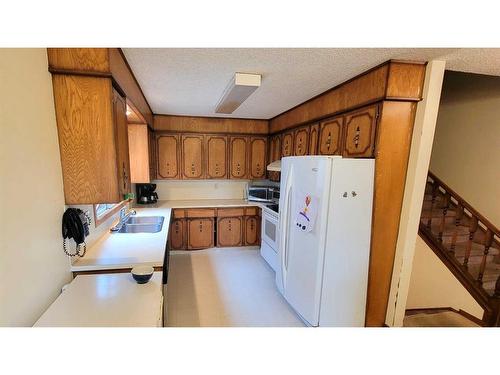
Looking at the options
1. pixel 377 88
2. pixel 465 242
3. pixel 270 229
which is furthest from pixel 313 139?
pixel 465 242

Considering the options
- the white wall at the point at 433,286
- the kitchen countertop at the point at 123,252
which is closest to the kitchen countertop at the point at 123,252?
the kitchen countertop at the point at 123,252

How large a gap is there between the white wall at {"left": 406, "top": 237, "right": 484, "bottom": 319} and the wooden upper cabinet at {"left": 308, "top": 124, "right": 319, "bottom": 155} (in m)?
1.78

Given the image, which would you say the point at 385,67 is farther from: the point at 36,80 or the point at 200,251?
the point at 200,251

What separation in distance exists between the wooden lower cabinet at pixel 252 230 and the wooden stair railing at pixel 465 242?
2338 millimetres

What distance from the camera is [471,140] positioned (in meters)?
2.77

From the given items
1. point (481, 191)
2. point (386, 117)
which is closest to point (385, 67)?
point (386, 117)

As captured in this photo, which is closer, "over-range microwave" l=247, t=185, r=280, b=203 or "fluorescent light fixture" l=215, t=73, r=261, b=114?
"fluorescent light fixture" l=215, t=73, r=261, b=114

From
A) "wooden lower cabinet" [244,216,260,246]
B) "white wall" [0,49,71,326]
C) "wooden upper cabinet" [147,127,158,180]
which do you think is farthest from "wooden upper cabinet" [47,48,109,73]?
"wooden lower cabinet" [244,216,260,246]

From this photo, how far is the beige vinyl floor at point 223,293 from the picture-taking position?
7.16 feet

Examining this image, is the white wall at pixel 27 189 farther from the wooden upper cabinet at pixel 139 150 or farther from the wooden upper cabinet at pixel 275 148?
the wooden upper cabinet at pixel 275 148

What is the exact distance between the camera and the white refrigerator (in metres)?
1.74

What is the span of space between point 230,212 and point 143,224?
4.65 ft

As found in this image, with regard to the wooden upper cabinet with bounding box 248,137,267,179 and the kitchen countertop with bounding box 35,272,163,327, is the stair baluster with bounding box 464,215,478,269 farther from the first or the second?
the kitchen countertop with bounding box 35,272,163,327
